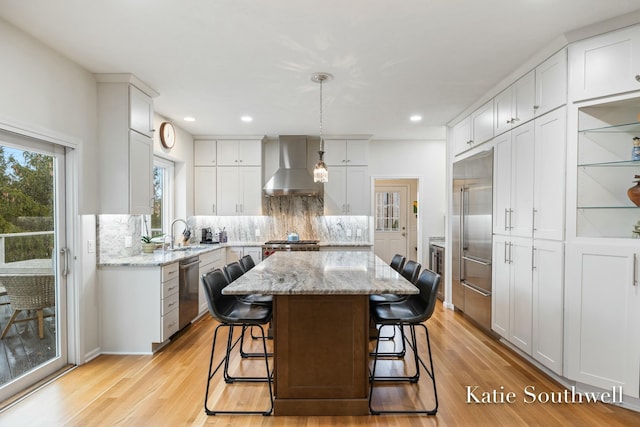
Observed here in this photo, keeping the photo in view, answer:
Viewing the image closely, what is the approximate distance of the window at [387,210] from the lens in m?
7.20

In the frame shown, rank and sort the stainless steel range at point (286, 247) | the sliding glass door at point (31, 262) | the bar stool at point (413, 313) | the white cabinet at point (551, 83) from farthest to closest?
the stainless steel range at point (286, 247), the white cabinet at point (551, 83), the sliding glass door at point (31, 262), the bar stool at point (413, 313)

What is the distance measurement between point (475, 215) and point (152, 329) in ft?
11.9

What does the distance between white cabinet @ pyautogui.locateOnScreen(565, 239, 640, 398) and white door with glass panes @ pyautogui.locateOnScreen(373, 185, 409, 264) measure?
4.61 m

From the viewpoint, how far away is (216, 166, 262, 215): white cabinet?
5617mm

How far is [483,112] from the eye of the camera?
12.4ft

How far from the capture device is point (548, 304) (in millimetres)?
2668

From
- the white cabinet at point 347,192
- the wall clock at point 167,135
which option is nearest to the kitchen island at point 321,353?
the wall clock at point 167,135

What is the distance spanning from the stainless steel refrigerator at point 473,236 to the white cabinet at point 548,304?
0.77 m

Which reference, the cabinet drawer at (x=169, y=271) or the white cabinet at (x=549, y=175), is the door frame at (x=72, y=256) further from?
the white cabinet at (x=549, y=175)

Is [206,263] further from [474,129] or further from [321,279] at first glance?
[474,129]

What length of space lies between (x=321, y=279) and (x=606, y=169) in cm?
221

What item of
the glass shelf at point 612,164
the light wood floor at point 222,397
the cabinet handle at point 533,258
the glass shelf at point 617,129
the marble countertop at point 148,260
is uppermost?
the glass shelf at point 617,129

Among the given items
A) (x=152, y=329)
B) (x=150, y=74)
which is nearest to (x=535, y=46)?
(x=150, y=74)

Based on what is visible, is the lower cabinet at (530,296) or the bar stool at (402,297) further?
the bar stool at (402,297)
